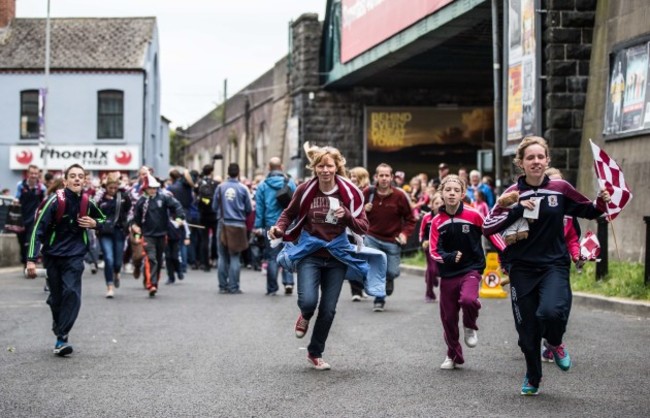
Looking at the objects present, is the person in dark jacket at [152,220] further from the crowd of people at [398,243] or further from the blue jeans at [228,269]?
the crowd of people at [398,243]

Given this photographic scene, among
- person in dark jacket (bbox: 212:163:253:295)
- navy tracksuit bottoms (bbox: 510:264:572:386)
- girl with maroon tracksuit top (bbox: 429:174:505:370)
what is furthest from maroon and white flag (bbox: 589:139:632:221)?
person in dark jacket (bbox: 212:163:253:295)

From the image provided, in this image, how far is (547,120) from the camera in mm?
19656

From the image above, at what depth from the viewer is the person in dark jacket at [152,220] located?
1731 cm

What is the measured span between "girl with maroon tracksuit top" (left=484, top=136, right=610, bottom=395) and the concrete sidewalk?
229 inches

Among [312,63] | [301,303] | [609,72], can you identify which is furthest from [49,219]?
[312,63]

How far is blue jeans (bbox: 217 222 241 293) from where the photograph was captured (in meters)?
17.8

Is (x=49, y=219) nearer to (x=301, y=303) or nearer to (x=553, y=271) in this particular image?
(x=301, y=303)

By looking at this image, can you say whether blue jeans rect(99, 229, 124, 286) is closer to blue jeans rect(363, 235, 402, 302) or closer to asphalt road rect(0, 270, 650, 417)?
asphalt road rect(0, 270, 650, 417)

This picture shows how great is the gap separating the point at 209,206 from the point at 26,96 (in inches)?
944

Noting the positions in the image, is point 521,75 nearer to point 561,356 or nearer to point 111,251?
point 111,251

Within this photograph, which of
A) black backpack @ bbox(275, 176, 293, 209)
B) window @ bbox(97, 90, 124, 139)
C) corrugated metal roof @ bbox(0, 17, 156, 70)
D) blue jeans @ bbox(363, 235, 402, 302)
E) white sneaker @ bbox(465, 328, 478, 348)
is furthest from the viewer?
window @ bbox(97, 90, 124, 139)

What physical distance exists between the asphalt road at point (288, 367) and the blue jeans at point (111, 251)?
1783 mm

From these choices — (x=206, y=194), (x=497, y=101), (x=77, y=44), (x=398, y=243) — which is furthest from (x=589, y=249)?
(x=77, y=44)

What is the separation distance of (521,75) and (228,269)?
608cm
